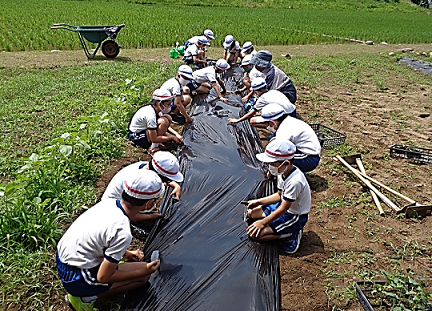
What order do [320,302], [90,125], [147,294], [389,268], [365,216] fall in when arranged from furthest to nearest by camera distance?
[90,125] < [365,216] < [389,268] < [320,302] < [147,294]

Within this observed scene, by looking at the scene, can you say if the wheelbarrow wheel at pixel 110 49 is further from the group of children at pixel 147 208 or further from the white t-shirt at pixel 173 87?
the group of children at pixel 147 208

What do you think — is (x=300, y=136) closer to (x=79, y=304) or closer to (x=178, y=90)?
(x=178, y=90)

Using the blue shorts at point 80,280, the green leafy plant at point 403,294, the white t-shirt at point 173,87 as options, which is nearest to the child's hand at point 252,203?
the green leafy plant at point 403,294

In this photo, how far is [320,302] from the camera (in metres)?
2.60

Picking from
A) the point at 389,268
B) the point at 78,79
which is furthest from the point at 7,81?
the point at 389,268

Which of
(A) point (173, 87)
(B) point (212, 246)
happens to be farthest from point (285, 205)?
(A) point (173, 87)

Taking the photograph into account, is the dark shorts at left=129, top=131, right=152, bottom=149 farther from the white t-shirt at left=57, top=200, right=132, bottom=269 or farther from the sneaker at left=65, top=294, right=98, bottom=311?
the sneaker at left=65, top=294, right=98, bottom=311

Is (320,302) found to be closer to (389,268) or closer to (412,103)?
(389,268)

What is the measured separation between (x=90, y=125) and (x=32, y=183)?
1803 millimetres

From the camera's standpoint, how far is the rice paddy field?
2.87 meters

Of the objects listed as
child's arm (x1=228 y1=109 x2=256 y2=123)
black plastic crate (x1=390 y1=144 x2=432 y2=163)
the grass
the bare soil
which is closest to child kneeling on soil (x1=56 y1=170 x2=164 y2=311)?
the bare soil

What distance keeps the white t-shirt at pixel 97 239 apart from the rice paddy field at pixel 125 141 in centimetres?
54

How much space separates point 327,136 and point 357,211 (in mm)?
2027

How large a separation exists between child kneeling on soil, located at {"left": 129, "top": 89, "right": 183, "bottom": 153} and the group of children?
1cm
